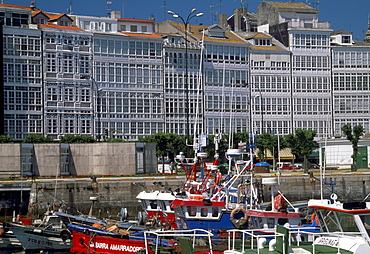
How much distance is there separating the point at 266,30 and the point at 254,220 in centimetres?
7833

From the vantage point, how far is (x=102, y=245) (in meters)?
36.7

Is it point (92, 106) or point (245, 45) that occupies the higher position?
A: point (245, 45)

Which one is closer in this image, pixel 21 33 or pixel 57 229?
pixel 57 229

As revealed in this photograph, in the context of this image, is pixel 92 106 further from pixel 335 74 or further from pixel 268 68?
pixel 335 74

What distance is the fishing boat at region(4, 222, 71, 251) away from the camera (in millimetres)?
39781

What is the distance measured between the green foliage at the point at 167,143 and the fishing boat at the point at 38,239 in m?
47.7

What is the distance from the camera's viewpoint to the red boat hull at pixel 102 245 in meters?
35.5

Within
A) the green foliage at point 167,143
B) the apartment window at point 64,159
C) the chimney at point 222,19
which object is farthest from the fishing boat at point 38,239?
the chimney at point 222,19

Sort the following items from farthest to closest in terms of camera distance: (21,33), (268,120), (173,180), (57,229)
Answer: (268,120)
(21,33)
(173,180)
(57,229)

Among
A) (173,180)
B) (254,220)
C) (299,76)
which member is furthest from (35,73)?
(254,220)

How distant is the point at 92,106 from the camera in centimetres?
9000

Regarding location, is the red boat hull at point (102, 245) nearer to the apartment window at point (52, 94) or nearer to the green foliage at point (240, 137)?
the apartment window at point (52, 94)

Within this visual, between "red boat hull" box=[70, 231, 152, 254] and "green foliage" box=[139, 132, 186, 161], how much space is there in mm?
49105

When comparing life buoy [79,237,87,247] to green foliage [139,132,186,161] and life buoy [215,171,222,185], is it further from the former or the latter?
green foliage [139,132,186,161]
